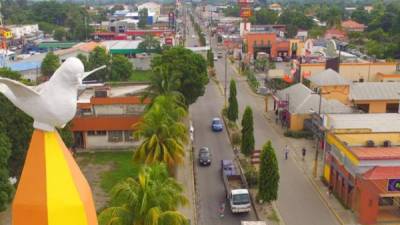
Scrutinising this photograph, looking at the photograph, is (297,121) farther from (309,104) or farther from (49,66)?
(49,66)

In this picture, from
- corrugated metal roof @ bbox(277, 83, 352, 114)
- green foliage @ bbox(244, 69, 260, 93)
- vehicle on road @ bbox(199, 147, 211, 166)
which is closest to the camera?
vehicle on road @ bbox(199, 147, 211, 166)

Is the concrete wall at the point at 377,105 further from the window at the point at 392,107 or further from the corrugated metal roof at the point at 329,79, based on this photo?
the corrugated metal roof at the point at 329,79

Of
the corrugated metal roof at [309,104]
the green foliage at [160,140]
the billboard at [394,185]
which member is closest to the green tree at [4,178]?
the green foliage at [160,140]

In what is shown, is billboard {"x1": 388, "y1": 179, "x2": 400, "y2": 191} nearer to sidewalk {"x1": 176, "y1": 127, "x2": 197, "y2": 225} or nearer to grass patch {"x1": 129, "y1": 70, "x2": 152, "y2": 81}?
sidewalk {"x1": 176, "y1": 127, "x2": 197, "y2": 225}

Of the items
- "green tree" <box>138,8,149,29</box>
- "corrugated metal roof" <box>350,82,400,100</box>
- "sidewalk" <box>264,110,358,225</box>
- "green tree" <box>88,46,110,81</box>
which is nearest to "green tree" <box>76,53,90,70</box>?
"green tree" <box>88,46,110,81</box>

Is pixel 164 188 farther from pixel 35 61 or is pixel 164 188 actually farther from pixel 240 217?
pixel 35 61

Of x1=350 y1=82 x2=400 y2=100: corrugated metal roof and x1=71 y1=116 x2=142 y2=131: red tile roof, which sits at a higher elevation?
Result: x1=350 y1=82 x2=400 y2=100: corrugated metal roof
